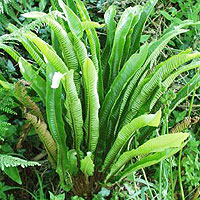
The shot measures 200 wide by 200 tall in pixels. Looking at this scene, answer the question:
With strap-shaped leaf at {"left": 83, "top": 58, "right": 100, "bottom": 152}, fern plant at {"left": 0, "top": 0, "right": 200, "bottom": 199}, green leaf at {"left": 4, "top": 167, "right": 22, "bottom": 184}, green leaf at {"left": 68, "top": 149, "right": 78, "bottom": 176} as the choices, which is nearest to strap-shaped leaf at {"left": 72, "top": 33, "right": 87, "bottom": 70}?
fern plant at {"left": 0, "top": 0, "right": 200, "bottom": 199}

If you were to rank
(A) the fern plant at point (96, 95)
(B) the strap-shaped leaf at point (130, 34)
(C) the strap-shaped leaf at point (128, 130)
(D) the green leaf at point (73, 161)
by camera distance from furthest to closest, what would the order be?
(B) the strap-shaped leaf at point (130, 34)
(D) the green leaf at point (73, 161)
(A) the fern plant at point (96, 95)
(C) the strap-shaped leaf at point (128, 130)

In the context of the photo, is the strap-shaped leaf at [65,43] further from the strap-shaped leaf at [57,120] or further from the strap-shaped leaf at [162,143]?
the strap-shaped leaf at [162,143]

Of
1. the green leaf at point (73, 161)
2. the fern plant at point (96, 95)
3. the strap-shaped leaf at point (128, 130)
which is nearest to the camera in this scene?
the strap-shaped leaf at point (128, 130)

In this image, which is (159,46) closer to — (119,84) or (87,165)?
(119,84)

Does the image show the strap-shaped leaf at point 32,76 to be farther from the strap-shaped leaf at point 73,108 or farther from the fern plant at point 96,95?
the strap-shaped leaf at point 73,108

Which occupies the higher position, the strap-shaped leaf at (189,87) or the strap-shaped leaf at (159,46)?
the strap-shaped leaf at (159,46)

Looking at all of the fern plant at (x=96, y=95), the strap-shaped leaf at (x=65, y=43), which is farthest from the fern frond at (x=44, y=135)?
the strap-shaped leaf at (x=65, y=43)

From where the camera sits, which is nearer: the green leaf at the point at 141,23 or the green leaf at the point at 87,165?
the green leaf at the point at 87,165

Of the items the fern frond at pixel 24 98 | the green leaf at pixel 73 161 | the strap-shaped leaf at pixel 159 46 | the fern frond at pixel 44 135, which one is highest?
the strap-shaped leaf at pixel 159 46

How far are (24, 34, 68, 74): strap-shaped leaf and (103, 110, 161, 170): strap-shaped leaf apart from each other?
31 centimetres

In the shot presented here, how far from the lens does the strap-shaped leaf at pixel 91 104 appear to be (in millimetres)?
1107

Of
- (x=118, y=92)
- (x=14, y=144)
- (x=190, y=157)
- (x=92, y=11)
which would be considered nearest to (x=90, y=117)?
(x=118, y=92)

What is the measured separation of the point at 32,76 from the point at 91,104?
235 mm

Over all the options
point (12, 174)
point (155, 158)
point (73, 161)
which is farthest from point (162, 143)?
point (12, 174)
